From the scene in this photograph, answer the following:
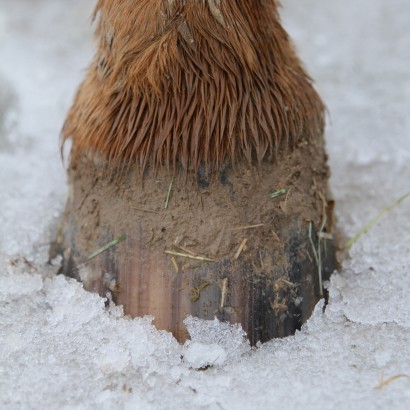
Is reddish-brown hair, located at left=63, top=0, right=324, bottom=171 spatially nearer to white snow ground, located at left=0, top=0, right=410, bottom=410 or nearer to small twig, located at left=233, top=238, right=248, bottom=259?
small twig, located at left=233, top=238, right=248, bottom=259

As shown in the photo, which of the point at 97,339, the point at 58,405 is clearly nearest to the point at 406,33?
the point at 97,339

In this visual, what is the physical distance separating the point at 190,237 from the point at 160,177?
0.14 meters

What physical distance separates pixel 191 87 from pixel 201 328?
19.8 inches

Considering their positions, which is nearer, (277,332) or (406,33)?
(277,332)

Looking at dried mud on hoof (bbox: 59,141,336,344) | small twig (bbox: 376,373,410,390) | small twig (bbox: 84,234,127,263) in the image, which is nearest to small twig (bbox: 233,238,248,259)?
dried mud on hoof (bbox: 59,141,336,344)

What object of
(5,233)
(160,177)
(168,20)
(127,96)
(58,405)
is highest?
(168,20)

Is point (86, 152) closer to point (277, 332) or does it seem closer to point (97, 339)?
point (97, 339)

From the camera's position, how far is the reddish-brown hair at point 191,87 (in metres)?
1.28

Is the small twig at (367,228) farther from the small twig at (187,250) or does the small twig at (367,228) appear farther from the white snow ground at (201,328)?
the small twig at (187,250)

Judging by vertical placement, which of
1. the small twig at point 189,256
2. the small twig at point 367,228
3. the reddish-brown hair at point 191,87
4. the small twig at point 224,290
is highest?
the reddish-brown hair at point 191,87

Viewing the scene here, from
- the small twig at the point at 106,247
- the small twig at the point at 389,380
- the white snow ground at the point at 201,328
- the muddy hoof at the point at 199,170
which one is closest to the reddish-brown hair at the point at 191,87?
the muddy hoof at the point at 199,170

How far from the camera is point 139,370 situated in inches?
49.4

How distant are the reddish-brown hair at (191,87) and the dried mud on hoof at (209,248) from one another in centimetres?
5

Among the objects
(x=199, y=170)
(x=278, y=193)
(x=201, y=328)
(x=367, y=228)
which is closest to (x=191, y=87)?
(x=199, y=170)
